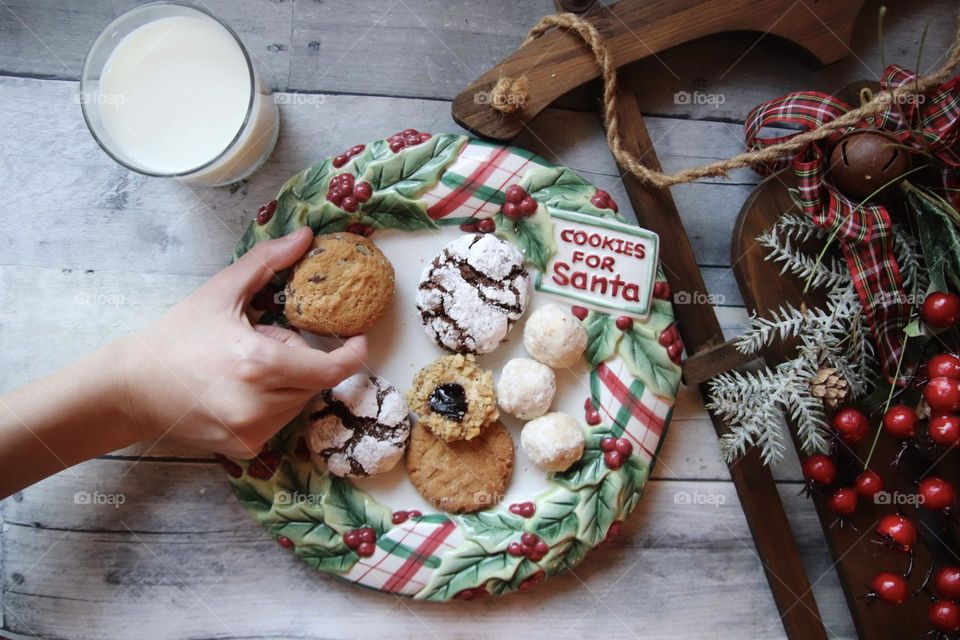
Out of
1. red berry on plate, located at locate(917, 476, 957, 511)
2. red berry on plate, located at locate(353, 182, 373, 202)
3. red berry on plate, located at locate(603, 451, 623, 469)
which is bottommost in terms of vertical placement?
red berry on plate, located at locate(917, 476, 957, 511)

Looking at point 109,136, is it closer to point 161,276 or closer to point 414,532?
point 161,276

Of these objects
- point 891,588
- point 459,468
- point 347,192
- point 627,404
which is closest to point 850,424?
point 891,588

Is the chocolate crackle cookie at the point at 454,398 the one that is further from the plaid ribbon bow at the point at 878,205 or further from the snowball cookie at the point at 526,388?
the plaid ribbon bow at the point at 878,205

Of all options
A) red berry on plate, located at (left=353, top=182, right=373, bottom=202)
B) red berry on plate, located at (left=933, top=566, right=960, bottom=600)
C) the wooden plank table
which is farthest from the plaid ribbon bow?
red berry on plate, located at (left=353, top=182, right=373, bottom=202)

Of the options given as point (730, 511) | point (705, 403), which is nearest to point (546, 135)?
point (705, 403)

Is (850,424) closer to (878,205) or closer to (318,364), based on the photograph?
(878,205)

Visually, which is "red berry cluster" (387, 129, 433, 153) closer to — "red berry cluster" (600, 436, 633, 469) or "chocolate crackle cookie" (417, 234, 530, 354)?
"chocolate crackle cookie" (417, 234, 530, 354)
